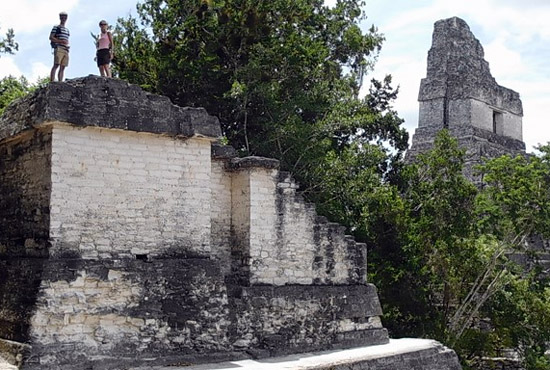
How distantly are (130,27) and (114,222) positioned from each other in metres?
10.9

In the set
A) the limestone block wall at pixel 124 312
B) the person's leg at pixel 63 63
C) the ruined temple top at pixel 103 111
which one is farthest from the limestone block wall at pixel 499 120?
the person's leg at pixel 63 63

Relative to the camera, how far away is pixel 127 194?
991 centimetres

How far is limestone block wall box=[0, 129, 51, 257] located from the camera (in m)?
9.52

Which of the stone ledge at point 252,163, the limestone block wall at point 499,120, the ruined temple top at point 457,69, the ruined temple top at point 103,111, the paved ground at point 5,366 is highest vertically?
the ruined temple top at point 457,69

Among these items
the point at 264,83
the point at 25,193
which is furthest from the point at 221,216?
the point at 264,83

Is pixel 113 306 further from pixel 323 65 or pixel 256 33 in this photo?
pixel 323 65

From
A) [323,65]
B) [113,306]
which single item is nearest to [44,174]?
[113,306]

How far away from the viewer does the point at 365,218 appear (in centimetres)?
1642

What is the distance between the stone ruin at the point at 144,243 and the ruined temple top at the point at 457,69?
13.6m

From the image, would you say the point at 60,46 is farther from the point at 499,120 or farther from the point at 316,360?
the point at 499,120

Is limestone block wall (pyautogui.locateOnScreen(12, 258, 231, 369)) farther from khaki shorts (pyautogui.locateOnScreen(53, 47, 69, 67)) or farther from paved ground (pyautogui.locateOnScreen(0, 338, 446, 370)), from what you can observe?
khaki shorts (pyautogui.locateOnScreen(53, 47, 69, 67))

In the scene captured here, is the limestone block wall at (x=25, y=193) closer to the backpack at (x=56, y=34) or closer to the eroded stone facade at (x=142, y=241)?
the eroded stone facade at (x=142, y=241)

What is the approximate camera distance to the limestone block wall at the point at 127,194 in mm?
9422

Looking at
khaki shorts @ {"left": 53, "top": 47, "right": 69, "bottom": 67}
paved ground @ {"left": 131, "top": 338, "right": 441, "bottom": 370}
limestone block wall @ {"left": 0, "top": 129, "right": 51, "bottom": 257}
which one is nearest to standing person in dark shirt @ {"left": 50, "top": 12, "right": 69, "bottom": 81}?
khaki shorts @ {"left": 53, "top": 47, "right": 69, "bottom": 67}
